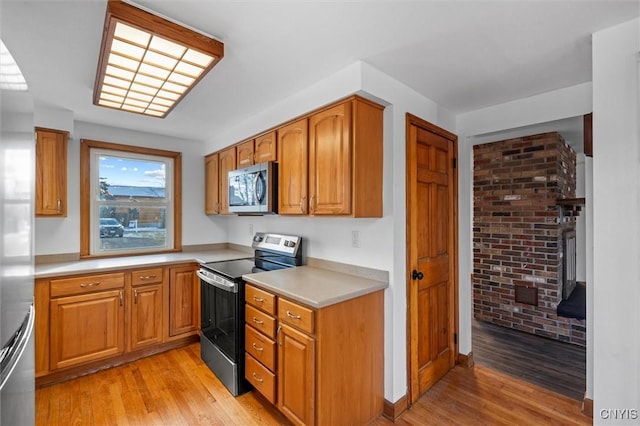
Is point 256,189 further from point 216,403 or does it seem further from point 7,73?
point 7,73

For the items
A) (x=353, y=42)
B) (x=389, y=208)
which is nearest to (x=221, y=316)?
(x=389, y=208)

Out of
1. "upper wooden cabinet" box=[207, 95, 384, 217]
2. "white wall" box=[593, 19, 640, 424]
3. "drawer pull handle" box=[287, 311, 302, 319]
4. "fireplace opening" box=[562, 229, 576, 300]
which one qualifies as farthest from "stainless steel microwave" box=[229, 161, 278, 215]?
"fireplace opening" box=[562, 229, 576, 300]

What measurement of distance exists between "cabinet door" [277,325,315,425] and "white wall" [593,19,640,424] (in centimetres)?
150

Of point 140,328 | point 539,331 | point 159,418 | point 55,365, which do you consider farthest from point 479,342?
point 55,365

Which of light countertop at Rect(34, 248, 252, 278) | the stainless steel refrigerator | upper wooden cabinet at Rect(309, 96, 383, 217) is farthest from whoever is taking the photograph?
light countertop at Rect(34, 248, 252, 278)

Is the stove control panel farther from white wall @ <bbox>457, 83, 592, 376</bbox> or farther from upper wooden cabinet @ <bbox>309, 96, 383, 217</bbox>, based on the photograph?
white wall @ <bbox>457, 83, 592, 376</bbox>

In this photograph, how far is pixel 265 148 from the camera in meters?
2.78

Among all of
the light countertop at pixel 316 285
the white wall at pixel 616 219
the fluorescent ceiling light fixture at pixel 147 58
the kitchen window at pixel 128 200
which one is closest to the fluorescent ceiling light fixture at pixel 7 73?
the fluorescent ceiling light fixture at pixel 147 58

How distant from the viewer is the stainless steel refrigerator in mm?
847

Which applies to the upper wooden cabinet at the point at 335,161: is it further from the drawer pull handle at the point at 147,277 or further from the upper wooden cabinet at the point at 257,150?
the drawer pull handle at the point at 147,277

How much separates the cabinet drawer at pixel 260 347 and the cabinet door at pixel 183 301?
1234 millimetres

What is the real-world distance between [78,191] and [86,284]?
42.8 inches

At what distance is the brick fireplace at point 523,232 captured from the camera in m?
3.27

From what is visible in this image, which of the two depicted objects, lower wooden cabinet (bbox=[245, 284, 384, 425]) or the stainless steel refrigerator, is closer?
the stainless steel refrigerator
